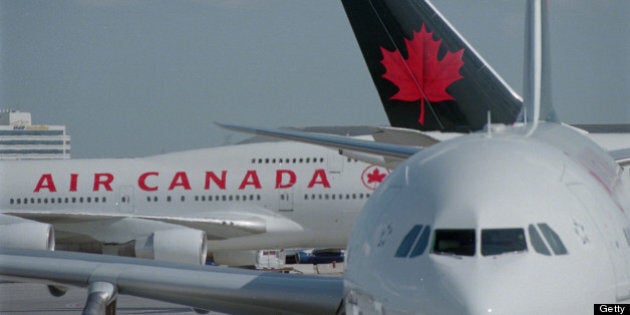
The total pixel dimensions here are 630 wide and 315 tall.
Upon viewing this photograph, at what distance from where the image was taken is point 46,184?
31.2 m

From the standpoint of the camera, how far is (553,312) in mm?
5762

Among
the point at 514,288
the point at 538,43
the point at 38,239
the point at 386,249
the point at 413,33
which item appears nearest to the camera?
the point at 514,288

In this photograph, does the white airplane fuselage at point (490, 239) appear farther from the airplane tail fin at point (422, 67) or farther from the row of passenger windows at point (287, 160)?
the row of passenger windows at point (287, 160)

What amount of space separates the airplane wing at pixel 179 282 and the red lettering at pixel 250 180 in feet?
64.5

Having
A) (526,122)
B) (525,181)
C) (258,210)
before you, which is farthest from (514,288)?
(258,210)

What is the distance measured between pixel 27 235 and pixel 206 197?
626 centimetres

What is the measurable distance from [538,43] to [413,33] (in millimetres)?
9917

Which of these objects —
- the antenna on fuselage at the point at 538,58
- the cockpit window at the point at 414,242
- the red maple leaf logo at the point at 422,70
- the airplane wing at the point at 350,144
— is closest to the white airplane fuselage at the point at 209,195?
the red maple leaf logo at the point at 422,70

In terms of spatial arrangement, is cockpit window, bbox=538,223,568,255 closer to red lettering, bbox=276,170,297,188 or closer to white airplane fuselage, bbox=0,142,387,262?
white airplane fuselage, bbox=0,142,387,262

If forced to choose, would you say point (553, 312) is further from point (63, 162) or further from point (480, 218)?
point (63, 162)

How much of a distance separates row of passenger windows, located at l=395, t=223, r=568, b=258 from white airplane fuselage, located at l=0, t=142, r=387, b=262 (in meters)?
23.1

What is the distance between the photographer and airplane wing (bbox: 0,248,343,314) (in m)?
8.88

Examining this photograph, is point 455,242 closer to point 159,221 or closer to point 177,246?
point 177,246

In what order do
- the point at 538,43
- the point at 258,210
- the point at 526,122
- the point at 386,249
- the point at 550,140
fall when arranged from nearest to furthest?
the point at 386,249
the point at 550,140
the point at 526,122
the point at 538,43
the point at 258,210
